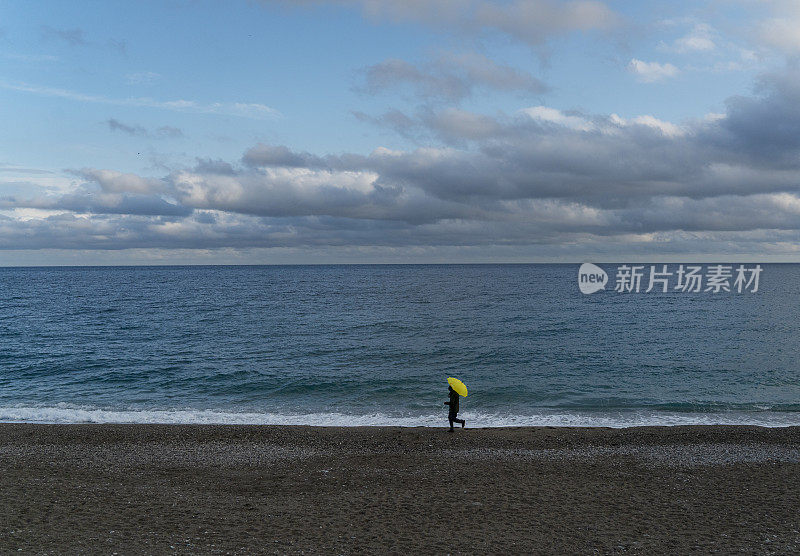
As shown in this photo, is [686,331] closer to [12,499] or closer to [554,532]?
[554,532]

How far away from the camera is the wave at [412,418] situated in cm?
2239

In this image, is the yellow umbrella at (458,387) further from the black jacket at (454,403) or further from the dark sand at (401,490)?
the dark sand at (401,490)

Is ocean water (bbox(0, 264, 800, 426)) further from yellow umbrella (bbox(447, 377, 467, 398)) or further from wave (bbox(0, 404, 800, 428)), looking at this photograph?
yellow umbrella (bbox(447, 377, 467, 398))

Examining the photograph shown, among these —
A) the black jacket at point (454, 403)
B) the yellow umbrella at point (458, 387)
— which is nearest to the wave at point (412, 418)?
the black jacket at point (454, 403)

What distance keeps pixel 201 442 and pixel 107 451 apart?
9.76 feet

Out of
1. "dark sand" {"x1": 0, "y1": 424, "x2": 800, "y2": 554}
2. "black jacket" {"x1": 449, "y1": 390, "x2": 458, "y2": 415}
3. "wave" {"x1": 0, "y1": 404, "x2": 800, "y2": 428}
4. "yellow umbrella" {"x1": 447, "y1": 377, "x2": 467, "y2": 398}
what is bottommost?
"wave" {"x1": 0, "y1": 404, "x2": 800, "y2": 428}

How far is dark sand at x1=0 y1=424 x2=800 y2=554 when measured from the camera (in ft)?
34.4

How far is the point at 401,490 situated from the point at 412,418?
990 centimetres

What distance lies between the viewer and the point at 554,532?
10891 millimetres

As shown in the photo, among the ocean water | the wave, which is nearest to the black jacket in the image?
the wave

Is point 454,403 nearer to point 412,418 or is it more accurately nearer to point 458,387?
point 458,387

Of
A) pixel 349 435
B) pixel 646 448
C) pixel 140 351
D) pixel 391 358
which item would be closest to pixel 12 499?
pixel 349 435

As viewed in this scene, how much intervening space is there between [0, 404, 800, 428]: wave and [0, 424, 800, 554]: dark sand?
2380mm

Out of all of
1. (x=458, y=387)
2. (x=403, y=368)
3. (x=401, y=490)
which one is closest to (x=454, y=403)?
(x=458, y=387)
